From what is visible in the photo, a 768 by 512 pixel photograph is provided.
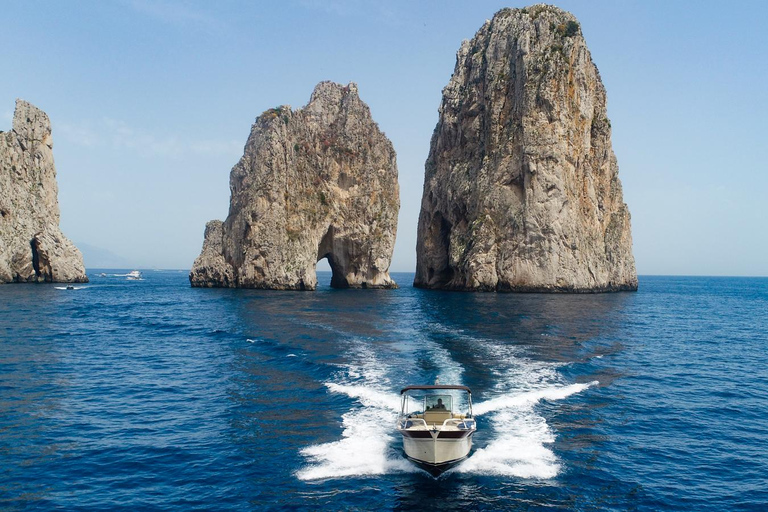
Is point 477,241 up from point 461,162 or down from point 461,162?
down

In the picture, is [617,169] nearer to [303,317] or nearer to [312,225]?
[312,225]

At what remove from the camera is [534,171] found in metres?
93.0

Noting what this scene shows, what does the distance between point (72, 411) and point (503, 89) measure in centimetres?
9686

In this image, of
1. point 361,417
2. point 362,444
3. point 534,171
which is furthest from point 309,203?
point 362,444

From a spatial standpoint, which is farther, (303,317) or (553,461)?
(303,317)

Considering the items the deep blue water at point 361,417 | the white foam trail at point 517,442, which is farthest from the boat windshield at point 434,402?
the white foam trail at point 517,442

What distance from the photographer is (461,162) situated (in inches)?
4412

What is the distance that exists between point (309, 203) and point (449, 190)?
98.3ft

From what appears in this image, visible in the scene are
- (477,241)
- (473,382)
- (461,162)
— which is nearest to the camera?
(473,382)

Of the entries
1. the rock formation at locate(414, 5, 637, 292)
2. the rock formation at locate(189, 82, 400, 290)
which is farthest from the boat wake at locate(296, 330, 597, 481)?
the rock formation at locate(189, 82, 400, 290)

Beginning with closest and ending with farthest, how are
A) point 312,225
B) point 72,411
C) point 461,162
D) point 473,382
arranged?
1. point 72,411
2. point 473,382
3. point 312,225
4. point 461,162

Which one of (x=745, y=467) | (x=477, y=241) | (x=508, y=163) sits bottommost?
(x=745, y=467)

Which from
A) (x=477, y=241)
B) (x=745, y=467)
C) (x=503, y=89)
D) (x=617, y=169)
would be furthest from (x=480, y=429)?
(x=617, y=169)

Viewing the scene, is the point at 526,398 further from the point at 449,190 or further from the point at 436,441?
the point at 449,190
